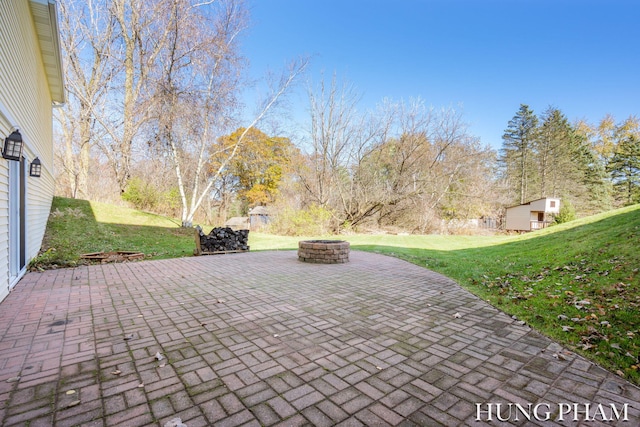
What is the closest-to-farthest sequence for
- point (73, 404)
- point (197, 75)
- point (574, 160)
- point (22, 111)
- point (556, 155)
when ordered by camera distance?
point (73, 404)
point (22, 111)
point (197, 75)
point (556, 155)
point (574, 160)

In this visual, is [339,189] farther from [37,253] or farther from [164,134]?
[37,253]

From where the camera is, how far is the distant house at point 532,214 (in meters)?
19.4

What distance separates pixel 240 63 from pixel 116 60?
20.8ft

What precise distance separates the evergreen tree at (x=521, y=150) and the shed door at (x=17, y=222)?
98.7 ft

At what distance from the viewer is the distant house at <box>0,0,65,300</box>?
157 inches

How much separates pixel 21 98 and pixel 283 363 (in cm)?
648

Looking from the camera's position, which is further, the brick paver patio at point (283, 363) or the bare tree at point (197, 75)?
the bare tree at point (197, 75)

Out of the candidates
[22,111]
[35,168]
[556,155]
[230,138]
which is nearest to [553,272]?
[22,111]

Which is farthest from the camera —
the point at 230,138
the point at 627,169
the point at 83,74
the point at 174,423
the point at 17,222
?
the point at 627,169

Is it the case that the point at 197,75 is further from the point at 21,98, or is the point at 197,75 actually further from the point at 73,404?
the point at 73,404

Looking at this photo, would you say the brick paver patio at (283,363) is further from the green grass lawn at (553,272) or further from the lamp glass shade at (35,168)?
the lamp glass shade at (35,168)

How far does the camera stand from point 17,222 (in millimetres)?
4770

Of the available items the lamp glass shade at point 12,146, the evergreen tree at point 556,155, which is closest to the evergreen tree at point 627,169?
the evergreen tree at point 556,155

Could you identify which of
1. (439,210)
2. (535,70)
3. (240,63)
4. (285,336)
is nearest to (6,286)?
(285,336)
